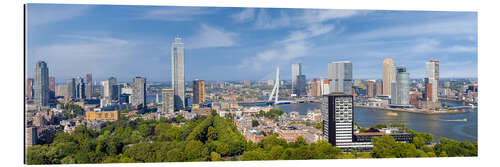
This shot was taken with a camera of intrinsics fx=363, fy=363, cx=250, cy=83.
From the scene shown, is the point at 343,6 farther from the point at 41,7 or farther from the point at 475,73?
the point at 41,7

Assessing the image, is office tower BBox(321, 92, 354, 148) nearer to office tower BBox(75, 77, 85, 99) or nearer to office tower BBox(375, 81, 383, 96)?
office tower BBox(375, 81, 383, 96)

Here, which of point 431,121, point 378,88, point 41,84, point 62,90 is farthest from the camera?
point 378,88

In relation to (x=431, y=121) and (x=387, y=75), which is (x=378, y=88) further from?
(x=431, y=121)

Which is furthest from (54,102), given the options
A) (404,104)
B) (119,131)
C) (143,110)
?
(404,104)

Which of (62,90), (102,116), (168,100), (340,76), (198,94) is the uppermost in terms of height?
(340,76)

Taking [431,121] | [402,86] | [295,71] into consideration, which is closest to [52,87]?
[295,71]
